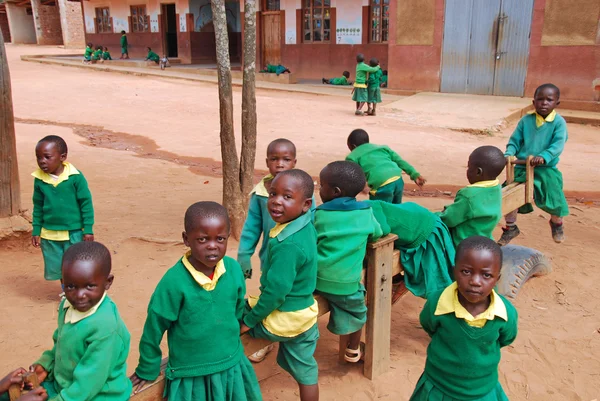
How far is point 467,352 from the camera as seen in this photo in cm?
216

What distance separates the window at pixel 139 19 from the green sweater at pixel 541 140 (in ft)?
76.9

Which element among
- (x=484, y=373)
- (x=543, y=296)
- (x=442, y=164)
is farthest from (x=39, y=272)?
(x=442, y=164)

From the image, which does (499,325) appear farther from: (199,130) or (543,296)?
(199,130)

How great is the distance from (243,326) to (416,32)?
14.5 m

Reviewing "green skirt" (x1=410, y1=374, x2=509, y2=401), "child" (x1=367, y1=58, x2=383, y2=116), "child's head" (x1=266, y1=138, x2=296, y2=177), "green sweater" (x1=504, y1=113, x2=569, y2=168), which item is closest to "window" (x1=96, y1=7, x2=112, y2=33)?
"child" (x1=367, y1=58, x2=383, y2=116)

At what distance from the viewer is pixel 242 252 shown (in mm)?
3098

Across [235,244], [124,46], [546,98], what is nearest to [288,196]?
[235,244]

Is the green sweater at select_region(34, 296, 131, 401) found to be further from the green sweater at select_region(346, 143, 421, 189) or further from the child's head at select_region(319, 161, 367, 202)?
the green sweater at select_region(346, 143, 421, 189)

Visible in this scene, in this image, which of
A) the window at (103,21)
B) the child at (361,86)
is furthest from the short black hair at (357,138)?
the window at (103,21)

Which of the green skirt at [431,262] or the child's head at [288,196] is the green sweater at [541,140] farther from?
the child's head at [288,196]

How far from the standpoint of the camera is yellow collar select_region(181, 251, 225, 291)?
2113mm

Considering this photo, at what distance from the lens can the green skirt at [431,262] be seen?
→ 3.29 meters

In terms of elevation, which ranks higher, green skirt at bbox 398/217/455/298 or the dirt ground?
green skirt at bbox 398/217/455/298

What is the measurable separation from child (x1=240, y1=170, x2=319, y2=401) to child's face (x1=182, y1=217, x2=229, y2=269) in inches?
13.4
